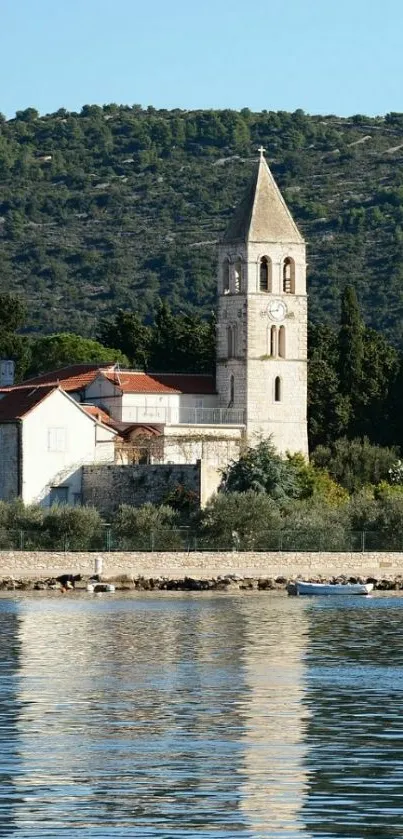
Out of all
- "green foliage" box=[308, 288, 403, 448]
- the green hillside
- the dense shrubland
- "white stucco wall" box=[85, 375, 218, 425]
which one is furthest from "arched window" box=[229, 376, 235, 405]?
the green hillside

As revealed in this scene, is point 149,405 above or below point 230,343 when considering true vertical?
below

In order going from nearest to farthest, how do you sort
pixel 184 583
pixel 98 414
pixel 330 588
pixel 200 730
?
1. pixel 200 730
2. pixel 330 588
3. pixel 184 583
4. pixel 98 414

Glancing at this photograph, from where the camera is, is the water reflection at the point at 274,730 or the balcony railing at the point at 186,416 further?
the balcony railing at the point at 186,416

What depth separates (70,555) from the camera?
203 feet

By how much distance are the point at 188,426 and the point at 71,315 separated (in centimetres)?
6723

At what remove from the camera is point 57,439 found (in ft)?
240

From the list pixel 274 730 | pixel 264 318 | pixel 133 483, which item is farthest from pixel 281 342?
pixel 274 730

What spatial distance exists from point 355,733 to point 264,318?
5341 cm

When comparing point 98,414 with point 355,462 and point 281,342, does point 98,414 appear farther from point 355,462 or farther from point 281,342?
point 355,462

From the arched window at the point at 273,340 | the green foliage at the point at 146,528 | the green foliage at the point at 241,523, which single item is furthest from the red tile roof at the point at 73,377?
the green foliage at the point at 241,523

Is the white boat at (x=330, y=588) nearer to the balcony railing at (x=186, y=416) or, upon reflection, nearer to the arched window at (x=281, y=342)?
the balcony railing at (x=186, y=416)

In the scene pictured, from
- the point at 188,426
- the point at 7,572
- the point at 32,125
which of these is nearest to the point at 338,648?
the point at 7,572

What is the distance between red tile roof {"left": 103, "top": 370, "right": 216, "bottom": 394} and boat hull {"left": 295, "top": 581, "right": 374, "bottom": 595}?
1826 cm

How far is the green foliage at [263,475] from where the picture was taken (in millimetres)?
71375
